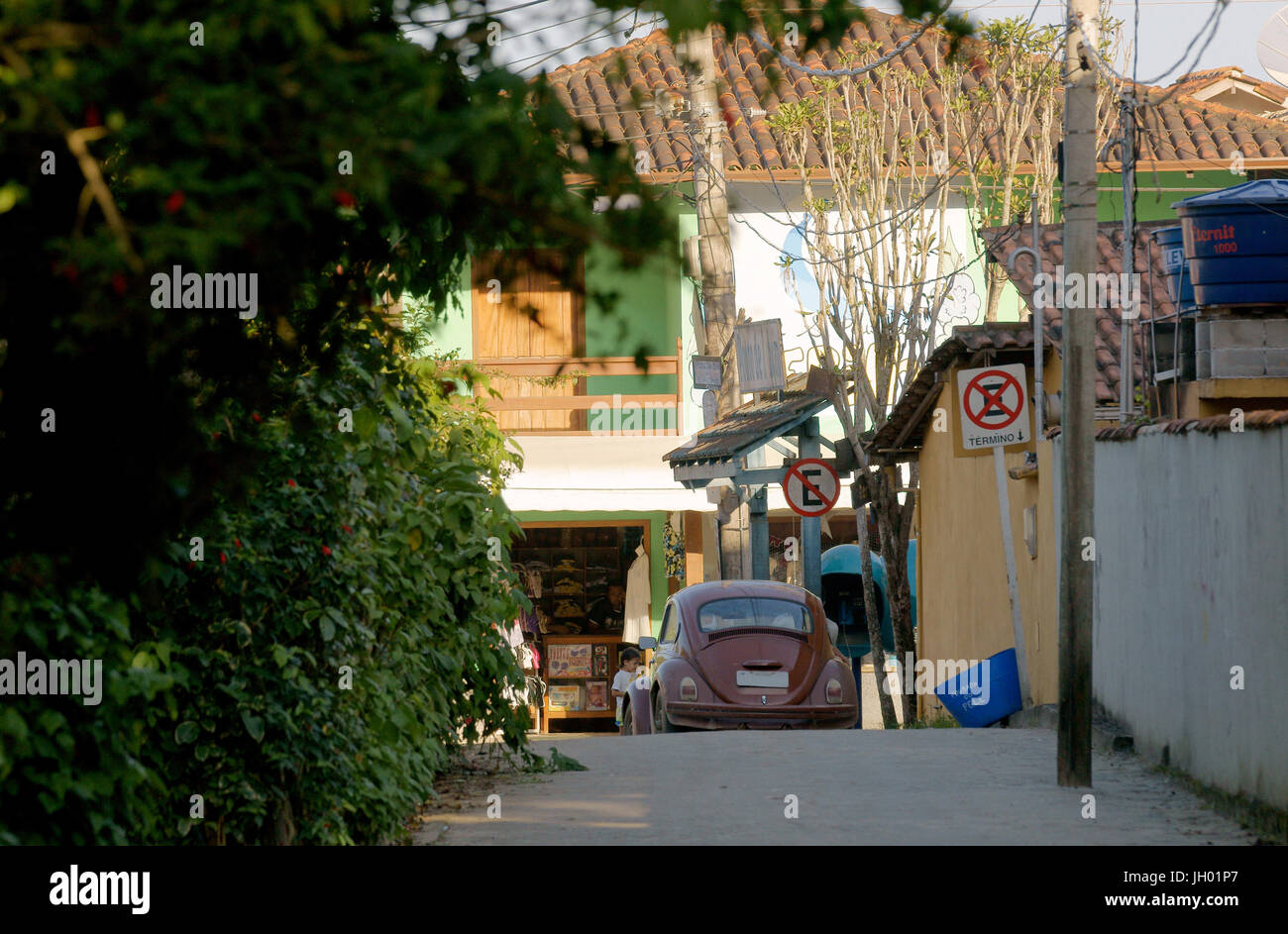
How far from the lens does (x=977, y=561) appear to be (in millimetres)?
17438

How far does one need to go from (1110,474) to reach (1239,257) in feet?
6.99

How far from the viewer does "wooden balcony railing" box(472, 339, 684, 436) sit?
23828 mm

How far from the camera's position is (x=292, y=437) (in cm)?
632

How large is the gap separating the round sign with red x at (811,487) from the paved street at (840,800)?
197 inches

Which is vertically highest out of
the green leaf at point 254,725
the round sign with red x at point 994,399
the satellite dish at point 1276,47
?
the satellite dish at point 1276,47

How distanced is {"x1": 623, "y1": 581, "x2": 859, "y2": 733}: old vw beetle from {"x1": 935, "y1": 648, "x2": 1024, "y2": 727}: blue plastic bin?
1041 mm

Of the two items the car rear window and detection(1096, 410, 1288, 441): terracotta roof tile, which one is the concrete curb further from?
the car rear window

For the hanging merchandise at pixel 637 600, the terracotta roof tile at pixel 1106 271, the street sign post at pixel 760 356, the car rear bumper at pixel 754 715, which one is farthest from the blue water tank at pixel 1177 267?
the hanging merchandise at pixel 637 600

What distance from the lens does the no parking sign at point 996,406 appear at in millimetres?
13328

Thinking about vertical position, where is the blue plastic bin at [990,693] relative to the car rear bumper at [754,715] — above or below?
above

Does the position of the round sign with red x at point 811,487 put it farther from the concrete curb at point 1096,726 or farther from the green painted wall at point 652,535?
the green painted wall at point 652,535
